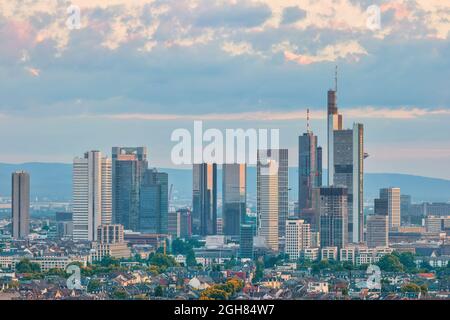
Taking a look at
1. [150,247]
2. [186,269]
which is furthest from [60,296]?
[150,247]

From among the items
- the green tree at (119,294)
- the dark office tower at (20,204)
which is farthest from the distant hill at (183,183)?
the green tree at (119,294)

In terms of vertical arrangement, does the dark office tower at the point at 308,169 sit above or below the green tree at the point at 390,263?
above

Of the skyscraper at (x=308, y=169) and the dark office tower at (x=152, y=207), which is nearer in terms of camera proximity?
the skyscraper at (x=308, y=169)

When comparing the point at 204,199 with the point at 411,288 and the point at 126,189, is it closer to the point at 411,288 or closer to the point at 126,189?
the point at 126,189

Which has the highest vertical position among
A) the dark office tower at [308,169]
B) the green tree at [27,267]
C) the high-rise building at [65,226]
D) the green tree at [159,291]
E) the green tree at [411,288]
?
the dark office tower at [308,169]

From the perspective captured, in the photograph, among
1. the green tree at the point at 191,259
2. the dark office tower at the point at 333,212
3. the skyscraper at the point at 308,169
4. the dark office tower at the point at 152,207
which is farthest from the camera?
the dark office tower at the point at 333,212

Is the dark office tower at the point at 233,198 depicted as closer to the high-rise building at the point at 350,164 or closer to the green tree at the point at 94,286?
the high-rise building at the point at 350,164
